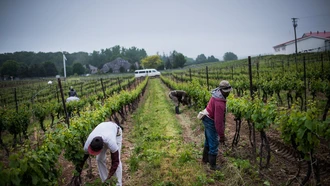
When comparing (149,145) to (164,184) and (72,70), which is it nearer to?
(164,184)

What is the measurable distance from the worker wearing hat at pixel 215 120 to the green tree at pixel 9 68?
2448 inches

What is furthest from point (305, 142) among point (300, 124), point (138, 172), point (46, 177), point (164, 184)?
point (46, 177)

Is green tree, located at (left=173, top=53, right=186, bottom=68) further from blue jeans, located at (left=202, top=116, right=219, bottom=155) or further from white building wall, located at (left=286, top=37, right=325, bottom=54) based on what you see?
blue jeans, located at (left=202, top=116, right=219, bottom=155)

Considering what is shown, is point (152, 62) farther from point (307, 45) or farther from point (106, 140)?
point (106, 140)

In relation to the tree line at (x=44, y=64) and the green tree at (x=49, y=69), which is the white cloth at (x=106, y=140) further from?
the green tree at (x=49, y=69)

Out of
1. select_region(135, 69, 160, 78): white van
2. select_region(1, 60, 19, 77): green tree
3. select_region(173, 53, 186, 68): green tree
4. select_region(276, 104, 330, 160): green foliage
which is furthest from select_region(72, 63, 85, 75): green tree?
select_region(276, 104, 330, 160): green foliage

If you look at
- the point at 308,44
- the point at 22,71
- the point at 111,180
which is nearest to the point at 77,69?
the point at 22,71

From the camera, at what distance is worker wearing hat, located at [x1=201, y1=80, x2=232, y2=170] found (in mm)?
4273

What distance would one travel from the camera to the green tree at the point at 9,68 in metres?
51.5

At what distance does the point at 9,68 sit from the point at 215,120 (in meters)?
63.8

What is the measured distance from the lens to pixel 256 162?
479 cm

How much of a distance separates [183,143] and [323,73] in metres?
9.44

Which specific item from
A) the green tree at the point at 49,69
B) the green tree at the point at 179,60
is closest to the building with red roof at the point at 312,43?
the green tree at the point at 179,60

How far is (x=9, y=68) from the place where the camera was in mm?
52875
